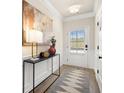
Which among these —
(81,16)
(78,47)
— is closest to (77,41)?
(78,47)

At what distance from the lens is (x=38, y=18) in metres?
2.44

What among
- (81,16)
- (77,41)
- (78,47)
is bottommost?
(78,47)

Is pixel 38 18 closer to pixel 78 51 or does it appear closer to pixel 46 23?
pixel 46 23

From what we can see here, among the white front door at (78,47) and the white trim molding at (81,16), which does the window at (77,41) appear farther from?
the white trim molding at (81,16)

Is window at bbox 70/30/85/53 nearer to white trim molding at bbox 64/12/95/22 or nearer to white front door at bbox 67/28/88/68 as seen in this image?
white front door at bbox 67/28/88/68

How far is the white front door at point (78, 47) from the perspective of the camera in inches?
168

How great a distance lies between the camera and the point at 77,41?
14.5 feet

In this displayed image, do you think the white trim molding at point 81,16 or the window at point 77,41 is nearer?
the white trim molding at point 81,16

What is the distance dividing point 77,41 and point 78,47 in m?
0.31

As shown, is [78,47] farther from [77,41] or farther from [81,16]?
[81,16]

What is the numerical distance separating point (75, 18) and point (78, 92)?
3492 mm

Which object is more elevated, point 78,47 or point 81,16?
point 81,16

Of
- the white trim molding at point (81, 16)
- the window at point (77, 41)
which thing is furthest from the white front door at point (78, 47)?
the white trim molding at point (81, 16)
